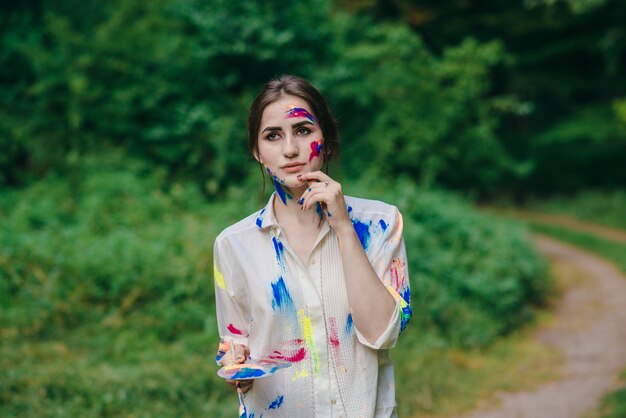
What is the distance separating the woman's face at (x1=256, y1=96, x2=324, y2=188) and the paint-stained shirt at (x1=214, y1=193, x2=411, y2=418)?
Answer: 167 mm

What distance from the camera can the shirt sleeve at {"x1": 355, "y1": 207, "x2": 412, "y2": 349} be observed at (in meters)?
1.98

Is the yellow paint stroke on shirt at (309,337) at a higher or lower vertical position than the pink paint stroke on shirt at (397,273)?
lower

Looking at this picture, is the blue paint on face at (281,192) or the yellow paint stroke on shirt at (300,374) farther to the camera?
the blue paint on face at (281,192)

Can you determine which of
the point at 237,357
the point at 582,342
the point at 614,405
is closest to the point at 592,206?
the point at 582,342

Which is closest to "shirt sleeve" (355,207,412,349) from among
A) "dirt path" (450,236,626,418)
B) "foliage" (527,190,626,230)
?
"dirt path" (450,236,626,418)

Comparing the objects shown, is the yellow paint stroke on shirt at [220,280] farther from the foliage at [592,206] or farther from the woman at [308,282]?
the foliage at [592,206]

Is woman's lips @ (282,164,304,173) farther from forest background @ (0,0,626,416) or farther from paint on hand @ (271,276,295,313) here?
forest background @ (0,0,626,416)

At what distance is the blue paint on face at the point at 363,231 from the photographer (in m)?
2.11

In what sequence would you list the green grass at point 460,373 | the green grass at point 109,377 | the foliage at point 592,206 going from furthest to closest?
1. the foliage at point 592,206
2. the green grass at point 460,373
3. the green grass at point 109,377

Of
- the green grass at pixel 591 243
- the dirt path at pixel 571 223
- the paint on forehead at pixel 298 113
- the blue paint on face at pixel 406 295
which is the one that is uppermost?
the dirt path at pixel 571 223

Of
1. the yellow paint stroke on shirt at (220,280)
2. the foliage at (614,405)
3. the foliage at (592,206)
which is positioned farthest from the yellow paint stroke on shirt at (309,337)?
the foliage at (592,206)

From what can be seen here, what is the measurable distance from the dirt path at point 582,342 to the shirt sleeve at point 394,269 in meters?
3.72

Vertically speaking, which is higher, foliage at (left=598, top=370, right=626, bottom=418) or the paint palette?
the paint palette

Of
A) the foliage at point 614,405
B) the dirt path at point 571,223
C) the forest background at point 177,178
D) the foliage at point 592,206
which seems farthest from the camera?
the foliage at point 592,206
